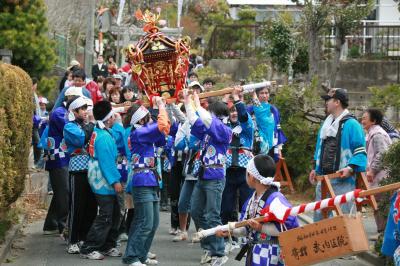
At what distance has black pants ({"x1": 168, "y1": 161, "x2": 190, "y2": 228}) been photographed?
12.5 meters

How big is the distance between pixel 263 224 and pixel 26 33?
1373cm

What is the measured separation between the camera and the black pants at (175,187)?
12492 mm

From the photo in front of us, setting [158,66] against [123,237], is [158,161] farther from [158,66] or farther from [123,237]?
[123,237]

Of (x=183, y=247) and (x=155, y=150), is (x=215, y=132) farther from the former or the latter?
(x=183, y=247)

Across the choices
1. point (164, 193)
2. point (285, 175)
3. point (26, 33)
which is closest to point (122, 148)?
point (164, 193)

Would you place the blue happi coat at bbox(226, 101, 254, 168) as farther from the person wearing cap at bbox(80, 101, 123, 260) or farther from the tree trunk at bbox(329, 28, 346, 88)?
the tree trunk at bbox(329, 28, 346, 88)

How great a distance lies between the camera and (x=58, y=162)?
11781 millimetres

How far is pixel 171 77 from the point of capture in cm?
1030

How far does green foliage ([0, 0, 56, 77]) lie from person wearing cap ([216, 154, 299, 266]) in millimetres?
13173

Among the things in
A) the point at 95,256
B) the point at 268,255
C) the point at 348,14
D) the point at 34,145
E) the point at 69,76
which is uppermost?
the point at 348,14

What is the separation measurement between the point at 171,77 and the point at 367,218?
5319 millimetres

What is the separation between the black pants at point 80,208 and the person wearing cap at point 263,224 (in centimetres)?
381

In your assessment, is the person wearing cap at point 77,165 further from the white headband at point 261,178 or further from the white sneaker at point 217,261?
the white headband at point 261,178

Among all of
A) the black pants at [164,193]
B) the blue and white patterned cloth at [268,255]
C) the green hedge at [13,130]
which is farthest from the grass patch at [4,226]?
the blue and white patterned cloth at [268,255]
